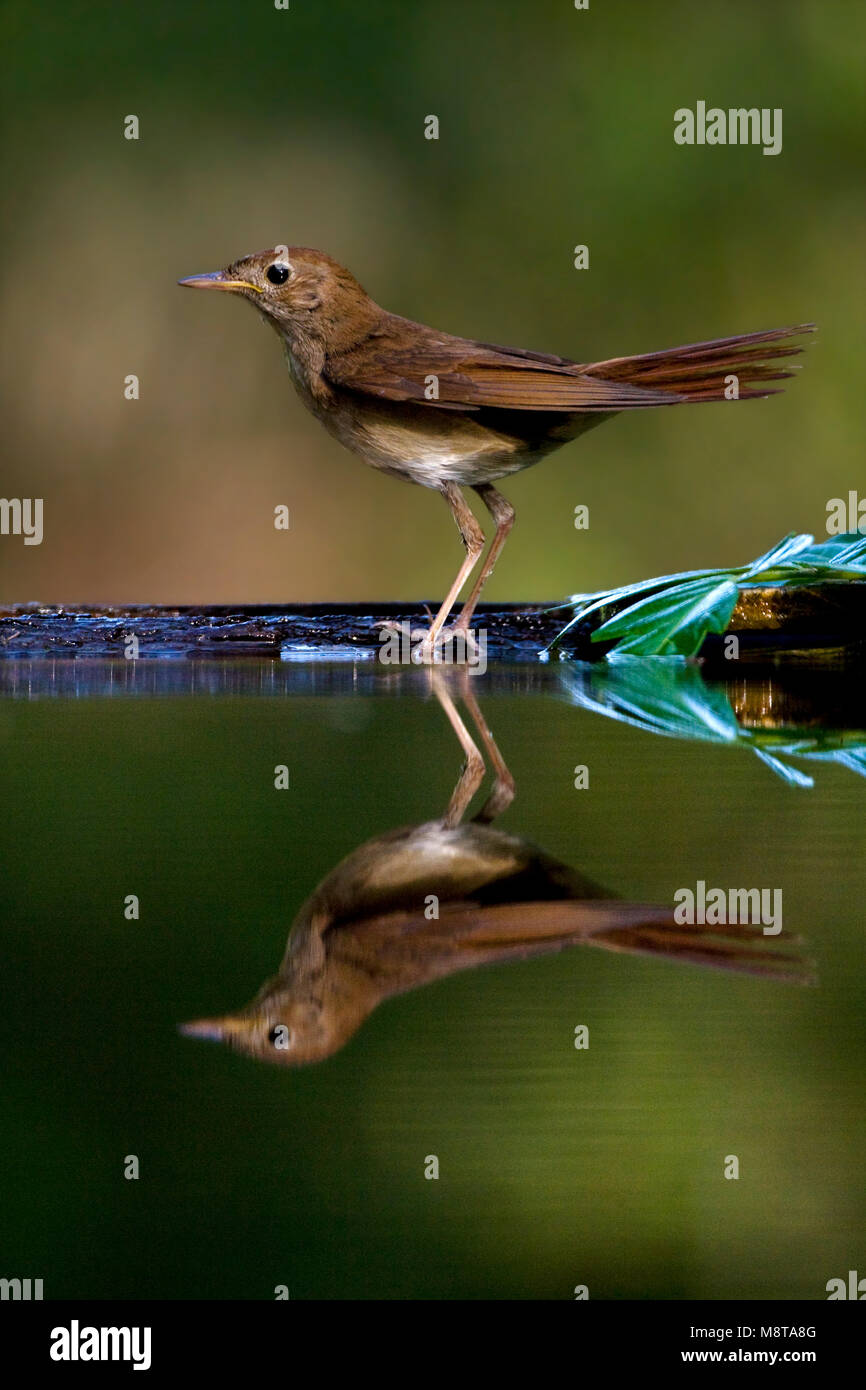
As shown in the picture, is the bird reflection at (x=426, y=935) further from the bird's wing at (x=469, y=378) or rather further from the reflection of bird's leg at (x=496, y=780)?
the bird's wing at (x=469, y=378)

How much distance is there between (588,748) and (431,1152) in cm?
92

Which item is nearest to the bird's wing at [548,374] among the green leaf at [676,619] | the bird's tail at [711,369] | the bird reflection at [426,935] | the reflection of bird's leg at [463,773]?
the bird's tail at [711,369]

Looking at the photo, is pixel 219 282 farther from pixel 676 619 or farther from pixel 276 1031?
pixel 276 1031

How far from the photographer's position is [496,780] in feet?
4.24

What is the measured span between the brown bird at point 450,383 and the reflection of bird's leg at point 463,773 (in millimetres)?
972

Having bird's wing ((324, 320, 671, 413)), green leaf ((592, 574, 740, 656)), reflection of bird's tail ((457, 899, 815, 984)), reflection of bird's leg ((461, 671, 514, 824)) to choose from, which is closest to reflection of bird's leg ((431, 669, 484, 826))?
reflection of bird's leg ((461, 671, 514, 824))

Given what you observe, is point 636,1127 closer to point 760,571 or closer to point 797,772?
point 797,772

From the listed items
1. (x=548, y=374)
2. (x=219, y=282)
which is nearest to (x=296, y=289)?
(x=219, y=282)

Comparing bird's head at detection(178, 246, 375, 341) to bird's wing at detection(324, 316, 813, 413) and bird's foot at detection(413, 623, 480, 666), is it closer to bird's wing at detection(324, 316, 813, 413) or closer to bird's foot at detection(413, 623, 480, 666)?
bird's wing at detection(324, 316, 813, 413)

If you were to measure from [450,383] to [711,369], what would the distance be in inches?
18.7

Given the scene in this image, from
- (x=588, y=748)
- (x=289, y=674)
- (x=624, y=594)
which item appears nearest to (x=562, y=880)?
(x=588, y=748)

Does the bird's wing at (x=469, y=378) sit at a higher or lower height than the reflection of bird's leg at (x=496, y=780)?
higher

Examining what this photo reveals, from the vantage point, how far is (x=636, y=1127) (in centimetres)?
59

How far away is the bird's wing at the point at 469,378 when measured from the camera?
2.79m
